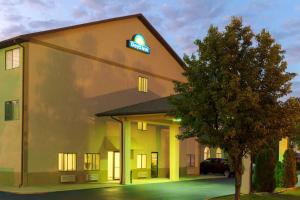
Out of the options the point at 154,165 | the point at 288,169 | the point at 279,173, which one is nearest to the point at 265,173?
the point at 279,173

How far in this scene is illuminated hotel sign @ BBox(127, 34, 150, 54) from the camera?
3353 cm

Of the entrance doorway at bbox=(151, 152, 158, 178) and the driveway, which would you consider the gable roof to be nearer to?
the driveway

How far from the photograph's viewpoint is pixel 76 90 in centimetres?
2912

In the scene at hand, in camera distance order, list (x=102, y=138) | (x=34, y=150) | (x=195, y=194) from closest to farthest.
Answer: (x=195, y=194) → (x=34, y=150) → (x=102, y=138)

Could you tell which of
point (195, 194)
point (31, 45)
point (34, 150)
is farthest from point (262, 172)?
point (31, 45)

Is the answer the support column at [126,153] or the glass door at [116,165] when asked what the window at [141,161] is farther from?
the support column at [126,153]

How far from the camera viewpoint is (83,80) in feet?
97.2

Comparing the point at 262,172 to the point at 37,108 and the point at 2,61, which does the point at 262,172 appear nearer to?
the point at 37,108

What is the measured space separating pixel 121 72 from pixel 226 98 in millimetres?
19066

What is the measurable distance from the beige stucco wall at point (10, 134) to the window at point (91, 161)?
181 inches

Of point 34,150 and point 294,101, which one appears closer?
point 294,101

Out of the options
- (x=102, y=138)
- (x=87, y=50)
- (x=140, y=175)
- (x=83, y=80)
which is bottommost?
(x=140, y=175)

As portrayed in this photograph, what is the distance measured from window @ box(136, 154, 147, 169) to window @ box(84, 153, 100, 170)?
4.10m

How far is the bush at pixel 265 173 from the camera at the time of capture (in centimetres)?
2120
